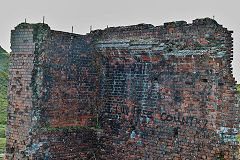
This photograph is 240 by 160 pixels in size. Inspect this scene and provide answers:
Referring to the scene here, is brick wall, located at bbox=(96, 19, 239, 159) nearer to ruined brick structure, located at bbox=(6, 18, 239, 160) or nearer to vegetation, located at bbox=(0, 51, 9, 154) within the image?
ruined brick structure, located at bbox=(6, 18, 239, 160)

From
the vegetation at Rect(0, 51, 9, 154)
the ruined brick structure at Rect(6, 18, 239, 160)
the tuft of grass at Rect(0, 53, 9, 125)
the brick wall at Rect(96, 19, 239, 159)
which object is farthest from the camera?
the tuft of grass at Rect(0, 53, 9, 125)

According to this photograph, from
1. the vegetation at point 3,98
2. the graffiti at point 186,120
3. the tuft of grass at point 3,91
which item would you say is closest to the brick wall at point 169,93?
the graffiti at point 186,120

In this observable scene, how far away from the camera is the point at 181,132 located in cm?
Answer: 611

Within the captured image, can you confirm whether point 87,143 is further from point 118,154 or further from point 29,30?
point 29,30

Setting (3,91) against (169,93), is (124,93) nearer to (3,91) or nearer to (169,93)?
(169,93)


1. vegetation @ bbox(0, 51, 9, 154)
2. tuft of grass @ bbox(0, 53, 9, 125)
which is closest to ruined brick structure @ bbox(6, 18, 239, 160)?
vegetation @ bbox(0, 51, 9, 154)

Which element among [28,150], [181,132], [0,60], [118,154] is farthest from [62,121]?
[0,60]

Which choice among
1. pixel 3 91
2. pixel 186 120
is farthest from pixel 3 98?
pixel 186 120

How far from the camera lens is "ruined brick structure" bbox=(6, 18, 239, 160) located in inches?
226

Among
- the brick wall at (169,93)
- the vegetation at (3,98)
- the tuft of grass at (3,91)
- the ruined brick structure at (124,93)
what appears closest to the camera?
the brick wall at (169,93)

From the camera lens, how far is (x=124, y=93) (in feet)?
23.6

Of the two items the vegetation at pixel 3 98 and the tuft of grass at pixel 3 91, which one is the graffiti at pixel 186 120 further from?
the tuft of grass at pixel 3 91

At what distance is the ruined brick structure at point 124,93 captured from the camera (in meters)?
5.74

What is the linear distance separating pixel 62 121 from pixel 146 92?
2.33m
